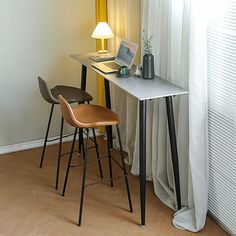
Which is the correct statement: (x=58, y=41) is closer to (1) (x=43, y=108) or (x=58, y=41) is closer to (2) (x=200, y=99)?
(1) (x=43, y=108)

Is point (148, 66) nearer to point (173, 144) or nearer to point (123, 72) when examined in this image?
point (123, 72)

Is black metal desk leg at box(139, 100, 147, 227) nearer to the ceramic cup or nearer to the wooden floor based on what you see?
the wooden floor

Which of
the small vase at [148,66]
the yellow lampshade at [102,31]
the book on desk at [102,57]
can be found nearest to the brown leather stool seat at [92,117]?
the small vase at [148,66]

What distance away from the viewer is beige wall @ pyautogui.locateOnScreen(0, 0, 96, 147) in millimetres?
3971

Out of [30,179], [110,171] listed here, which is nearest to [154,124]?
[110,171]

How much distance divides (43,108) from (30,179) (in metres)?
0.83

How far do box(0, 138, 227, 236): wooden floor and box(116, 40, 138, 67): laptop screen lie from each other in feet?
3.18

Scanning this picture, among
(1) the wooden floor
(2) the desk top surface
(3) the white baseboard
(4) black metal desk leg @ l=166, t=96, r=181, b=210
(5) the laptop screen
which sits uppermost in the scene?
(5) the laptop screen

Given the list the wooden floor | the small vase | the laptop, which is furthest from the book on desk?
the wooden floor

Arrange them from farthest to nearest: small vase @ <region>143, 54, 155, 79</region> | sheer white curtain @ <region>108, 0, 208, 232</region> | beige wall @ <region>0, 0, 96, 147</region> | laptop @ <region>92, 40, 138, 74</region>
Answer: beige wall @ <region>0, 0, 96, 147</region>, laptop @ <region>92, 40, 138, 74</region>, small vase @ <region>143, 54, 155, 79</region>, sheer white curtain @ <region>108, 0, 208, 232</region>

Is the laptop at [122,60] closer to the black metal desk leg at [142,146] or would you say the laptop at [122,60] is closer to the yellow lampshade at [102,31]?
the yellow lampshade at [102,31]

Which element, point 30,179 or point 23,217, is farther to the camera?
point 30,179

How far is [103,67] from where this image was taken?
136 inches

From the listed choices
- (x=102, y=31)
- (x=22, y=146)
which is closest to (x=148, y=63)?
(x=102, y=31)
